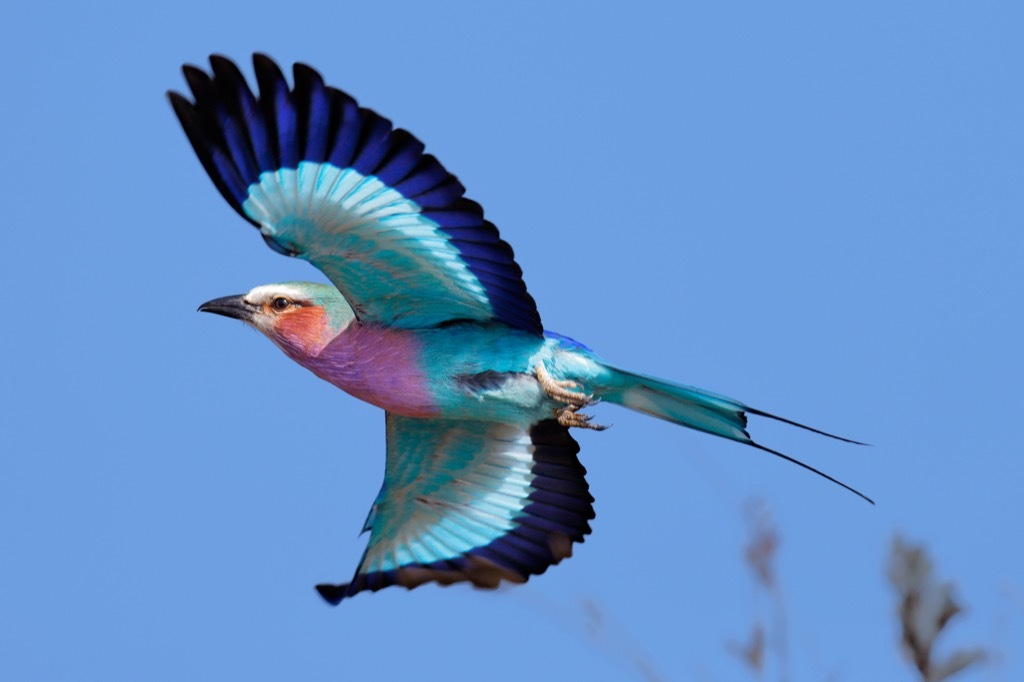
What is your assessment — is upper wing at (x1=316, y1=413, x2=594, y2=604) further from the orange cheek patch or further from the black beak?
the black beak

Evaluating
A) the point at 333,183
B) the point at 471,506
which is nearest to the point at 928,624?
the point at 333,183

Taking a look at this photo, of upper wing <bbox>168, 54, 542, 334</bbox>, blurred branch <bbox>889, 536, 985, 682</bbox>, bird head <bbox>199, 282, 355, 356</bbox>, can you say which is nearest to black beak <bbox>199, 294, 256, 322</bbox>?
bird head <bbox>199, 282, 355, 356</bbox>

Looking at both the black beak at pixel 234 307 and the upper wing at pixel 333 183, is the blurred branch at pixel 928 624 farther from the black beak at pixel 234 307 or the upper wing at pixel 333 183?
the black beak at pixel 234 307

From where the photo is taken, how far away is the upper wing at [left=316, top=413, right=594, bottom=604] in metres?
5.35

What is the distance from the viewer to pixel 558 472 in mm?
5336

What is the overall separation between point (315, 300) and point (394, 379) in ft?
1.65

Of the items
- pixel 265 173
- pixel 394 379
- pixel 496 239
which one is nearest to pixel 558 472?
pixel 394 379

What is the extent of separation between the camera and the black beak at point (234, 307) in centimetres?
522

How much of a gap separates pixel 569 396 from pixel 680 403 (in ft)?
1.35

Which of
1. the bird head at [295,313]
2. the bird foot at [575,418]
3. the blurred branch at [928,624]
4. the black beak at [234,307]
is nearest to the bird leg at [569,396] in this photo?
the bird foot at [575,418]

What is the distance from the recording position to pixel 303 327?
16.6 ft

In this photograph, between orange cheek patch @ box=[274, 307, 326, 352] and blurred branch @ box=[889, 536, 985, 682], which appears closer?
blurred branch @ box=[889, 536, 985, 682]

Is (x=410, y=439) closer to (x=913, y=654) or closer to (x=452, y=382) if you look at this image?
(x=452, y=382)

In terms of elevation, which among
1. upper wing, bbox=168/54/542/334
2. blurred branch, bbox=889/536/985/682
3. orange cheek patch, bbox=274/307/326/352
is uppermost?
upper wing, bbox=168/54/542/334
